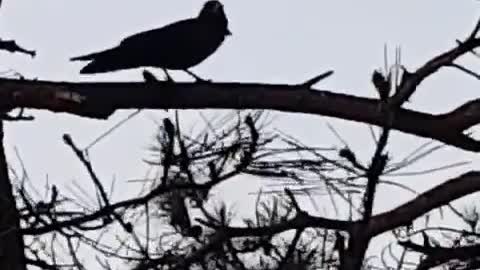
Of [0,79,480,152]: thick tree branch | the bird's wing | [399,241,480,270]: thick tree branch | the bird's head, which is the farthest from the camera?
the bird's head

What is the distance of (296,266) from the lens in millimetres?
2818

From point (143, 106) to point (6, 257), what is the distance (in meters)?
0.65

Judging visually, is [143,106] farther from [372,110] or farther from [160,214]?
[160,214]

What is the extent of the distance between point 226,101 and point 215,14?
1958mm

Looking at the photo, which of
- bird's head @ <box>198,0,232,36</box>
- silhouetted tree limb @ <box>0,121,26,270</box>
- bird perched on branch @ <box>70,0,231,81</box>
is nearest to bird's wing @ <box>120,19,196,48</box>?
bird perched on branch @ <box>70,0,231,81</box>

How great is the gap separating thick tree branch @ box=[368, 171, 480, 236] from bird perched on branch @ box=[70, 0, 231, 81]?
1298mm

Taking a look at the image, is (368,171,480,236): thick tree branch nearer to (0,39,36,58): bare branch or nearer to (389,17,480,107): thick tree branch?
(389,17,480,107): thick tree branch

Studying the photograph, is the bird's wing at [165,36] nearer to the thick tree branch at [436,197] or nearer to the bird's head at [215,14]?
the bird's head at [215,14]

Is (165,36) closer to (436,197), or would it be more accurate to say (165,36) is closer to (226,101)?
(226,101)

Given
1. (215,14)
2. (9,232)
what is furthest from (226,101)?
(215,14)

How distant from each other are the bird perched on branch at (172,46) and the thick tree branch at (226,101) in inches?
25.7

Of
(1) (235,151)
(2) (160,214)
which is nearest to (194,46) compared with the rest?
(2) (160,214)

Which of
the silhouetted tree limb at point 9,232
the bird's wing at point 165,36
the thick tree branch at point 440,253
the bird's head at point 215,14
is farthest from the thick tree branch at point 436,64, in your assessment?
the bird's head at point 215,14

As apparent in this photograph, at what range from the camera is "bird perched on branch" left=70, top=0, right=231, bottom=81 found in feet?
11.4
